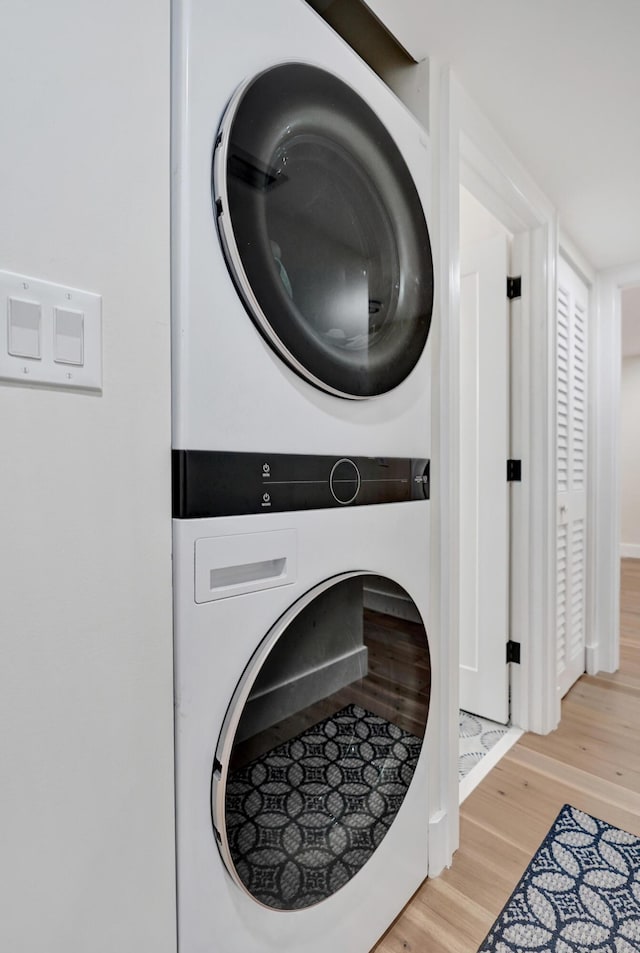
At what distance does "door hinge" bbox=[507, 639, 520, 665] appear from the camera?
6.40ft

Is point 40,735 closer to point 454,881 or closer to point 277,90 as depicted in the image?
point 277,90

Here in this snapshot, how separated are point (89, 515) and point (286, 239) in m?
0.52

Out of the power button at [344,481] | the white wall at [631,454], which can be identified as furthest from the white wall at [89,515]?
the white wall at [631,454]

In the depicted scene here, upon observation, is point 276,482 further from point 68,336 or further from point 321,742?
point 321,742

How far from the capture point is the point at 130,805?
2.01 ft

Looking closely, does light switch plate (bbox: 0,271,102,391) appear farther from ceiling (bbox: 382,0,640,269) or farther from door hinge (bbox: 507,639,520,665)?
door hinge (bbox: 507,639,520,665)

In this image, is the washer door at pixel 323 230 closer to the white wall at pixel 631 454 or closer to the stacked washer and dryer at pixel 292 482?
the stacked washer and dryer at pixel 292 482

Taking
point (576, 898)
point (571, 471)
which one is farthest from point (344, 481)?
point (571, 471)

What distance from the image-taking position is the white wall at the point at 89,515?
52 centimetres

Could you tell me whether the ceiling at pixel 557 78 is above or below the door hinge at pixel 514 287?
above

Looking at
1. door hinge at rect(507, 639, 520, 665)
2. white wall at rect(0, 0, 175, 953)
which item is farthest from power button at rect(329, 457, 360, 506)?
door hinge at rect(507, 639, 520, 665)

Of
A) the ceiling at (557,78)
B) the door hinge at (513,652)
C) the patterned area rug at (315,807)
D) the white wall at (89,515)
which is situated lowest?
the door hinge at (513,652)

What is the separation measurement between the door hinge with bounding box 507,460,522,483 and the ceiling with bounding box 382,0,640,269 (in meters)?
1.07

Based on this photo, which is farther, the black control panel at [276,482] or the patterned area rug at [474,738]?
the patterned area rug at [474,738]
